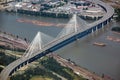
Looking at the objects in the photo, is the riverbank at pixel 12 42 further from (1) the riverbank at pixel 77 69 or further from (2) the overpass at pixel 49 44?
(1) the riverbank at pixel 77 69

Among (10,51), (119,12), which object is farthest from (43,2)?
(10,51)

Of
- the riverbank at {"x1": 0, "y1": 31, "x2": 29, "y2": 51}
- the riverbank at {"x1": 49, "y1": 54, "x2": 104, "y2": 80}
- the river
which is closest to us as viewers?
the riverbank at {"x1": 49, "y1": 54, "x2": 104, "y2": 80}

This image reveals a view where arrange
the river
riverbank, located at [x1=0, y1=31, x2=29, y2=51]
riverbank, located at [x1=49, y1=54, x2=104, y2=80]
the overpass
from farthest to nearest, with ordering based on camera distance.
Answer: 1. riverbank, located at [x1=0, y1=31, x2=29, y2=51]
2. the river
3. the overpass
4. riverbank, located at [x1=49, y1=54, x2=104, y2=80]

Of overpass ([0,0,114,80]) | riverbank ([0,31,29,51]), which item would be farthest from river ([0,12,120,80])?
riverbank ([0,31,29,51])

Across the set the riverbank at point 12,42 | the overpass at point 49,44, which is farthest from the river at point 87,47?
the riverbank at point 12,42

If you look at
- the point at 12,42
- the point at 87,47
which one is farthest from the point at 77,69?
the point at 12,42

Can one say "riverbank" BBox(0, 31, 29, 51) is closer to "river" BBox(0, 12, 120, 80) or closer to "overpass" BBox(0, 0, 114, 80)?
"river" BBox(0, 12, 120, 80)
